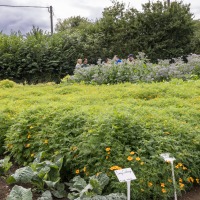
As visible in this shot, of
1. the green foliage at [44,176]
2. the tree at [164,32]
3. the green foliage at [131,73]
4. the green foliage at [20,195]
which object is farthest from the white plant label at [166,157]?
the tree at [164,32]

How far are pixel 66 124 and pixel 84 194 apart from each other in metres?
0.99

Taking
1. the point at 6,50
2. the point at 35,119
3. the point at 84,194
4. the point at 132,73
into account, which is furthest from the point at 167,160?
the point at 6,50

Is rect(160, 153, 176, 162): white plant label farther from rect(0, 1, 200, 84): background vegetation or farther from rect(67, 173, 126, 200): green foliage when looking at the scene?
rect(0, 1, 200, 84): background vegetation

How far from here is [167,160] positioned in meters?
3.06

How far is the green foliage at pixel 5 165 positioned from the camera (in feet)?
12.0

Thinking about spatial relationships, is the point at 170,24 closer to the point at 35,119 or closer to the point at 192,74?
the point at 192,74

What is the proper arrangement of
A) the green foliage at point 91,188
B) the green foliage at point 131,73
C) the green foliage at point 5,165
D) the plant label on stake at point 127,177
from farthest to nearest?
the green foliage at point 131,73
the green foliage at point 5,165
the green foliage at point 91,188
the plant label on stake at point 127,177

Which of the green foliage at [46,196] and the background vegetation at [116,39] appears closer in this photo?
the green foliage at [46,196]

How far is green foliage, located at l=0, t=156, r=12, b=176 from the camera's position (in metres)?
3.66

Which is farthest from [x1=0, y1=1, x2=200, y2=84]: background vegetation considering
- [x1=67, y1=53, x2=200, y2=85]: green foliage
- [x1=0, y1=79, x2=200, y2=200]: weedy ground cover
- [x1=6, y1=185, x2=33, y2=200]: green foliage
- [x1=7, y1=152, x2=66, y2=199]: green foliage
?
[x1=6, y1=185, x2=33, y2=200]: green foliage

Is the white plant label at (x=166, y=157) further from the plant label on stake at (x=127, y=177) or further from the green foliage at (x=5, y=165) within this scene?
the green foliage at (x=5, y=165)

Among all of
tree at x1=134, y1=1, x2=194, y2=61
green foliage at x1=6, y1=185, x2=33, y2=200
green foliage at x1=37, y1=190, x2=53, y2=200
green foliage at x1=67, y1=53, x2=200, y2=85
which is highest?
tree at x1=134, y1=1, x2=194, y2=61

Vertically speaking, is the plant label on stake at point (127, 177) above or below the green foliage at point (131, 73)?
below

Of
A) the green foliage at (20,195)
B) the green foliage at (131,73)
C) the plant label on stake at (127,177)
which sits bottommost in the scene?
the green foliage at (20,195)
